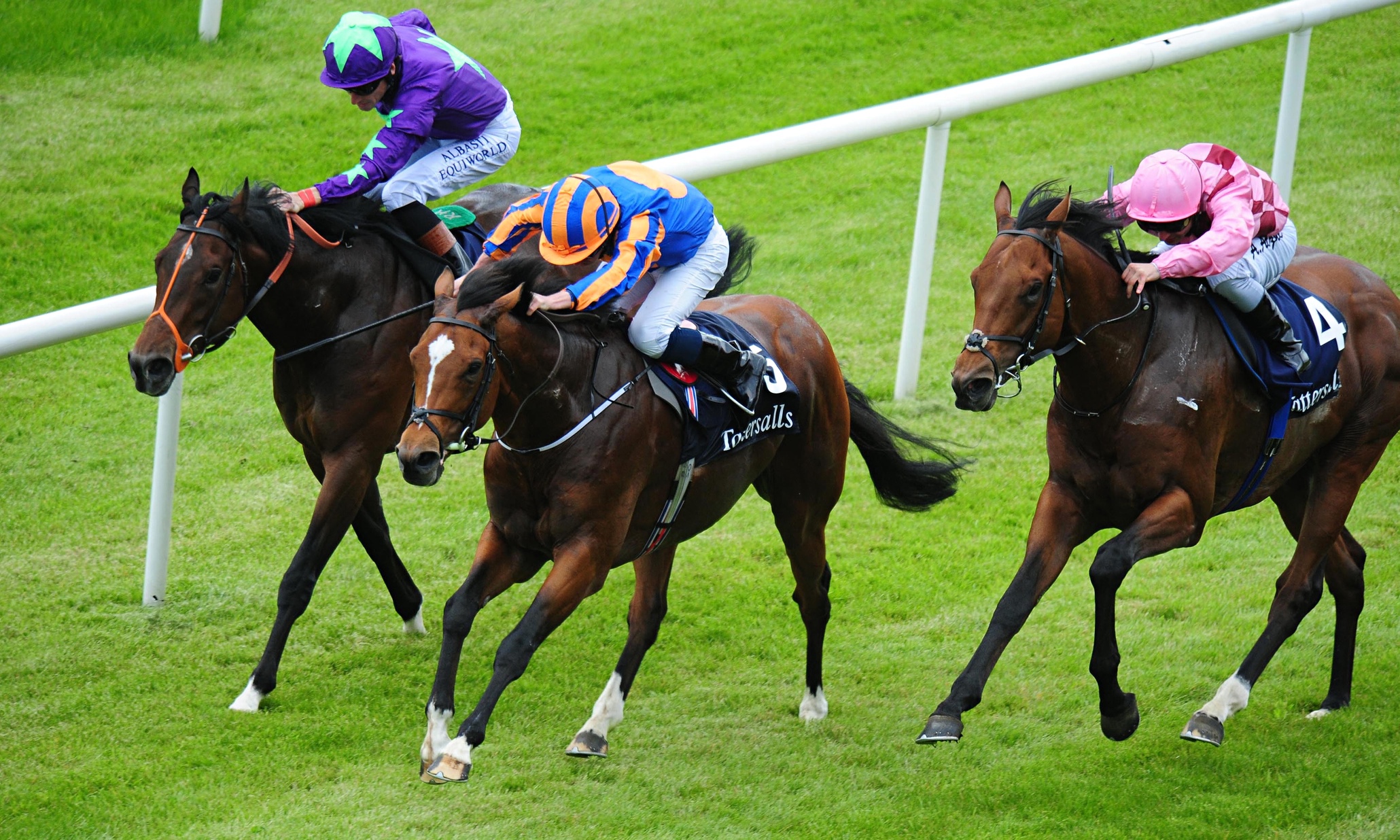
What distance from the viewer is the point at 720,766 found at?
204 inches

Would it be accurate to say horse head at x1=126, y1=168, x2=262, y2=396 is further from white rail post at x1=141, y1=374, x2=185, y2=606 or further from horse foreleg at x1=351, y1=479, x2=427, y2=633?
horse foreleg at x1=351, y1=479, x2=427, y2=633

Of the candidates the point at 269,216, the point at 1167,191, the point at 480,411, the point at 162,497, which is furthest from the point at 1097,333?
the point at 162,497

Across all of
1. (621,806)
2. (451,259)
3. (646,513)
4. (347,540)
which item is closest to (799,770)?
(621,806)

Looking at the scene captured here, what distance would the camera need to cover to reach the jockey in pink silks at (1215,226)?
15.6ft

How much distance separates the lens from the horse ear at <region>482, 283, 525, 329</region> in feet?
13.8

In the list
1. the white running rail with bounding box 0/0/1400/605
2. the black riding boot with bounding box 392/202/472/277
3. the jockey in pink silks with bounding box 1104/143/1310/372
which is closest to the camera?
the jockey in pink silks with bounding box 1104/143/1310/372

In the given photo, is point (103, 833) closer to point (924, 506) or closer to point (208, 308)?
point (208, 308)

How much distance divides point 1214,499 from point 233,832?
348cm

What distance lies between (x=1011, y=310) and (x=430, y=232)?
2.54m

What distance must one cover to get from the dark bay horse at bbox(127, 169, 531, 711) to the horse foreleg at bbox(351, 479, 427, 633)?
28 centimetres

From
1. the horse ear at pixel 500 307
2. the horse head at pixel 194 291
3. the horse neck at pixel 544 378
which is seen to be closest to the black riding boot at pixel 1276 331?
the horse neck at pixel 544 378

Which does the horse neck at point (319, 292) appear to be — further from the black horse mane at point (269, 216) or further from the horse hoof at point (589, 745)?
the horse hoof at point (589, 745)

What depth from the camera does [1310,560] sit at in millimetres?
5398

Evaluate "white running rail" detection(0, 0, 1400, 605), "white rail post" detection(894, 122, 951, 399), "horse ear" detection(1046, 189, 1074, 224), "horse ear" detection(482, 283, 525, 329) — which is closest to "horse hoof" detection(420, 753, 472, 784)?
"horse ear" detection(482, 283, 525, 329)
